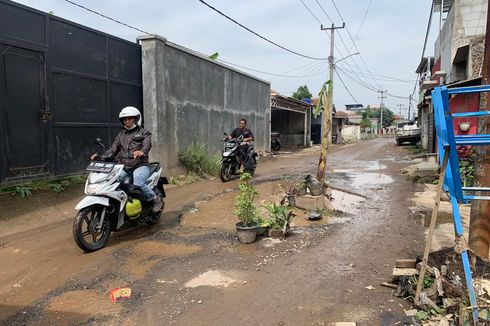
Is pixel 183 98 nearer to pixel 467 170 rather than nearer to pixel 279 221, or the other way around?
pixel 279 221

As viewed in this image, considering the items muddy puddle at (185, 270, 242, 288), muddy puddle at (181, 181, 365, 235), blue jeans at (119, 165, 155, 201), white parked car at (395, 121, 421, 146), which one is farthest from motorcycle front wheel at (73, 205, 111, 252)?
white parked car at (395, 121, 421, 146)

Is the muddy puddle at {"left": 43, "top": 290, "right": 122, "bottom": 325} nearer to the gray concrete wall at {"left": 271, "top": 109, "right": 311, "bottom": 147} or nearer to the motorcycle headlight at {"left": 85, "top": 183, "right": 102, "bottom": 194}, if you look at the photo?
the motorcycle headlight at {"left": 85, "top": 183, "right": 102, "bottom": 194}

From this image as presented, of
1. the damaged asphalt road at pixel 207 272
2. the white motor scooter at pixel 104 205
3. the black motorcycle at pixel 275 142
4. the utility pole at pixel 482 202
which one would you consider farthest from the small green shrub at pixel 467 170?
the black motorcycle at pixel 275 142

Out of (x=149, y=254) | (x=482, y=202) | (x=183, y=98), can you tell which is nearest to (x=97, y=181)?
(x=149, y=254)

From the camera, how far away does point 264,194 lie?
895cm

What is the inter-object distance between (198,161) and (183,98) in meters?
1.84

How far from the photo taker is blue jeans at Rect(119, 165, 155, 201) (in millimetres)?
5539

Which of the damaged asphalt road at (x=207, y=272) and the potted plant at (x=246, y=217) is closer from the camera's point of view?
the damaged asphalt road at (x=207, y=272)

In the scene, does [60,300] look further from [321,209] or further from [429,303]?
[321,209]

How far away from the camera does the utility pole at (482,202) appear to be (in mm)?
3578

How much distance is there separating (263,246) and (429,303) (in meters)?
2.31

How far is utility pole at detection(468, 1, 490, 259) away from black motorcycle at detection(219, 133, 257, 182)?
290 inches

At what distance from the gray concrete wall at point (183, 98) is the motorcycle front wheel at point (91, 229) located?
4780 millimetres

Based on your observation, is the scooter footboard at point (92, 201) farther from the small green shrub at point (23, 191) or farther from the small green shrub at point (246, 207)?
the small green shrub at point (23, 191)
